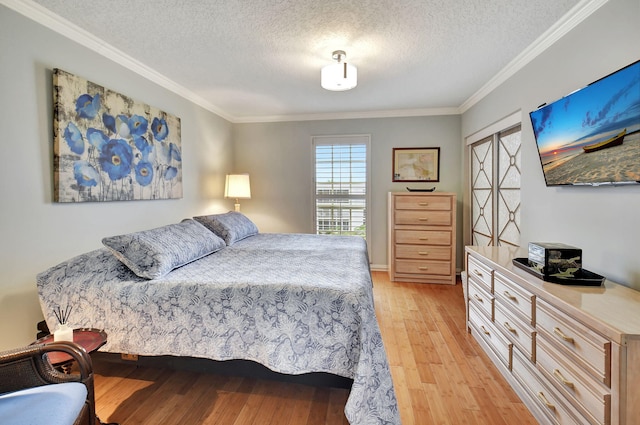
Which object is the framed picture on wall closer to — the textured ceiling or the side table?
the textured ceiling

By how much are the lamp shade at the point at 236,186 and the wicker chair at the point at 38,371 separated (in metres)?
3.09

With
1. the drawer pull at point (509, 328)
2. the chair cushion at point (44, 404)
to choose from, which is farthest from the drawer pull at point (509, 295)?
the chair cushion at point (44, 404)

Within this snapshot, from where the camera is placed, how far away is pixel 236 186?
13.6 ft

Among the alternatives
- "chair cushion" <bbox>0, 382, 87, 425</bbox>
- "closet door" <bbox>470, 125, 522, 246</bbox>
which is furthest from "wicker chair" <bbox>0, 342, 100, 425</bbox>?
"closet door" <bbox>470, 125, 522, 246</bbox>

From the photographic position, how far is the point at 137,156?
264 centimetres

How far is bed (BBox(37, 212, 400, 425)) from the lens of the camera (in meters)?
1.51

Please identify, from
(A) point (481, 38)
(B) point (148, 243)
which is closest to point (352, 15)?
(A) point (481, 38)

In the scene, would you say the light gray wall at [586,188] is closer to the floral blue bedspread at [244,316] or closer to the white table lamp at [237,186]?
the floral blue bedspread at [244,316]

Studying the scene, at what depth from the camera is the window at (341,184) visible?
4.49 metres

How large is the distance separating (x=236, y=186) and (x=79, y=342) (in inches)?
115

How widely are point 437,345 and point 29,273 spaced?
9.65 feet

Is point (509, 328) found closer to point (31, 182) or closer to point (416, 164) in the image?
point (416, 164)

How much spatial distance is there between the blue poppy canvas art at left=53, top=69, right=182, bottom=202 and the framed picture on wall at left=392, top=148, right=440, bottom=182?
304 centimetres

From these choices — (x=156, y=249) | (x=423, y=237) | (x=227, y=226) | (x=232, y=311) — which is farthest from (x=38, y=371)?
(x=423, y=237)
